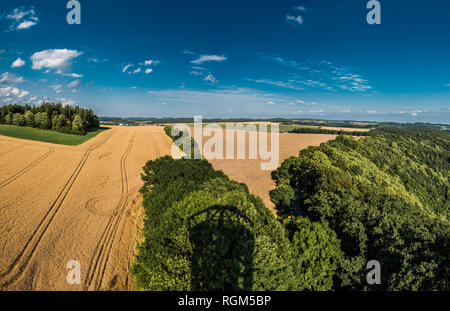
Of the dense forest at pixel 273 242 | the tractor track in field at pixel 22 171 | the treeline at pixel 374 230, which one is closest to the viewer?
the dense forest at pixel 273 242

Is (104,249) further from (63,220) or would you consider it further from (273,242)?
(273,242)

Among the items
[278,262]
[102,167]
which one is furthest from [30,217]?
[278,262]

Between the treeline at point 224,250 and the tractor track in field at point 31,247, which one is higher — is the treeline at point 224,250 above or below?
above

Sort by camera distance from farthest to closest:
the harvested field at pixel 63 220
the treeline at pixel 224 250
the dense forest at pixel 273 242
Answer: the harvested field at pixel 63 220
the dense forest at pixel 273 242
the treeline at pixel 224 250

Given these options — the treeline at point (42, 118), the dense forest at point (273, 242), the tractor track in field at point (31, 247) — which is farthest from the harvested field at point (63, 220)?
the treeline at point (42, 118)

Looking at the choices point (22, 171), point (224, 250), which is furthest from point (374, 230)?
point (22, 171)

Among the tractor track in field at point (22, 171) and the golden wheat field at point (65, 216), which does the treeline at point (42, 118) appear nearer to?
the golden wheat field at point (65, 216)

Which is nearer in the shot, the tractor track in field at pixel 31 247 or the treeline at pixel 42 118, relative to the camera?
the tractor track in field at pixel 31 247

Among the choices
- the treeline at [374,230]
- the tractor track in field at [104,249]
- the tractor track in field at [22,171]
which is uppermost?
the tractor track in field at [22,171]
